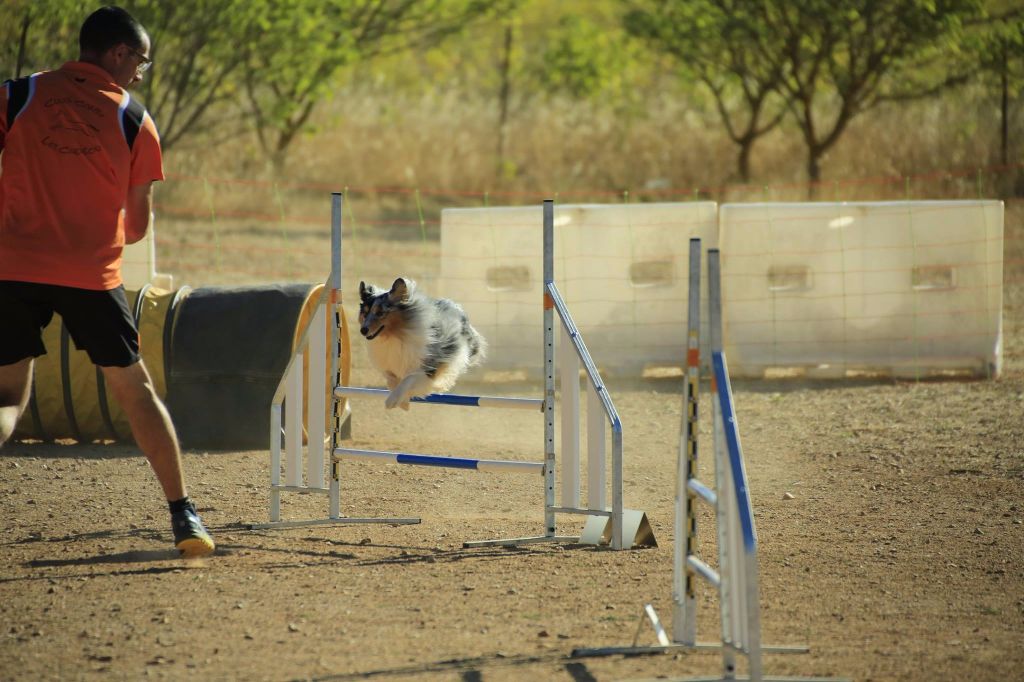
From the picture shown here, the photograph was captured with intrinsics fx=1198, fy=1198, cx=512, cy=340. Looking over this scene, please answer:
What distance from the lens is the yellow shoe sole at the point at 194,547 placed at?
5172 mm

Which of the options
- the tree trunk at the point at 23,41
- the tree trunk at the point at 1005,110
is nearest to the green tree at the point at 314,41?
the tree trunk at the point at 23,41

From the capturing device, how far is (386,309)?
593 centimetres

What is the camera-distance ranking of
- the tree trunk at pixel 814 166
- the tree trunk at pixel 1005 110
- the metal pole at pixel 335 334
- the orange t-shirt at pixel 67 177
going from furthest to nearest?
the tree trunk at pixel 814 166, the tree trunk at pixel 1005 110, the metal pole at pixel 335 334, the orange t-shirt at pixel 67 177

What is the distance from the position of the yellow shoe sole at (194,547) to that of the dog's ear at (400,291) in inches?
58.9

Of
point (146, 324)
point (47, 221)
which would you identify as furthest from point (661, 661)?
point (146, 324)

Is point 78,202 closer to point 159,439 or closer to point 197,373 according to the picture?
point 159,439

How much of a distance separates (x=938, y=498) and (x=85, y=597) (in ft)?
15.1

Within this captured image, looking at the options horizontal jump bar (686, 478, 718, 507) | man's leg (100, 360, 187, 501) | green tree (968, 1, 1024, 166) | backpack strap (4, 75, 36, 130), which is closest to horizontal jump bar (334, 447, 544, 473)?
man's leg (100, 360, 187, 501)

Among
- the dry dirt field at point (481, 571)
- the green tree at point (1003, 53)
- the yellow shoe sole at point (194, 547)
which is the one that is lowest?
the dry dirt field at point (481, 571)

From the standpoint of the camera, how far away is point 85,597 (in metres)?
4.72

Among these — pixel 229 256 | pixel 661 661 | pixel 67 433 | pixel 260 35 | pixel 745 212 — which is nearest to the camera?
pixel 661 661

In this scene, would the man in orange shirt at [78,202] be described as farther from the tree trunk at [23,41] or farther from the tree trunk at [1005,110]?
the tree trunk at [1005,110]

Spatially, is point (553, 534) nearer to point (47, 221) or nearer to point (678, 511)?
point (678, 511)

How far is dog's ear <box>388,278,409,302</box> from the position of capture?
5949 millimetres
